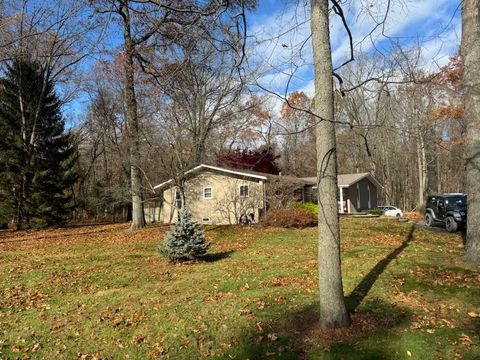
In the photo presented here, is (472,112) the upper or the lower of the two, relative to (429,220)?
upper

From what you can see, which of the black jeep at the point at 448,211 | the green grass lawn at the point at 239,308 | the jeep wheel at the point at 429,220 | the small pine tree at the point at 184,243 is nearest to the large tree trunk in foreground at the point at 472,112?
the green grass lawn at the point at 239,308

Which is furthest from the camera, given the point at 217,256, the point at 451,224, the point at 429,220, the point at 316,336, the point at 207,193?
the point at 207,193

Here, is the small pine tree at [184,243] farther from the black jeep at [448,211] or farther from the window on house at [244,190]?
the window on house at [244,190]

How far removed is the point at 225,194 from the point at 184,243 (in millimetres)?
13775

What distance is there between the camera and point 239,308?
6.29 m

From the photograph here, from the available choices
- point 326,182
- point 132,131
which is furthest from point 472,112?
point 132,131

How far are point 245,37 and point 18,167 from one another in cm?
2282

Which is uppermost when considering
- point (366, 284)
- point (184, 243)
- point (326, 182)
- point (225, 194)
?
point (225, 194)

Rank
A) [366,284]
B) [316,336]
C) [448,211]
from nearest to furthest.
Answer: [316,336] < [366,284] < [448,211]

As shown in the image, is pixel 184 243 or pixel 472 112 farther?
pixel 184 243

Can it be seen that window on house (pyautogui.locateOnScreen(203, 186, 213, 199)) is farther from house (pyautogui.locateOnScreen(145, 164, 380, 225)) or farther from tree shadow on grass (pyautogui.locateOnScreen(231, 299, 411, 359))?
tree shadow on grass (pyautogui.locateOnScreen(231, 299, 411, 359))

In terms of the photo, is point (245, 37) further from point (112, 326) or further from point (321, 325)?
point (112, 326)

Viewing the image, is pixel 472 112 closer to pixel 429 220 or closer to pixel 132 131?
pixel 429 220

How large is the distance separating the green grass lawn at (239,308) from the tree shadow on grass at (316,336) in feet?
0.05
